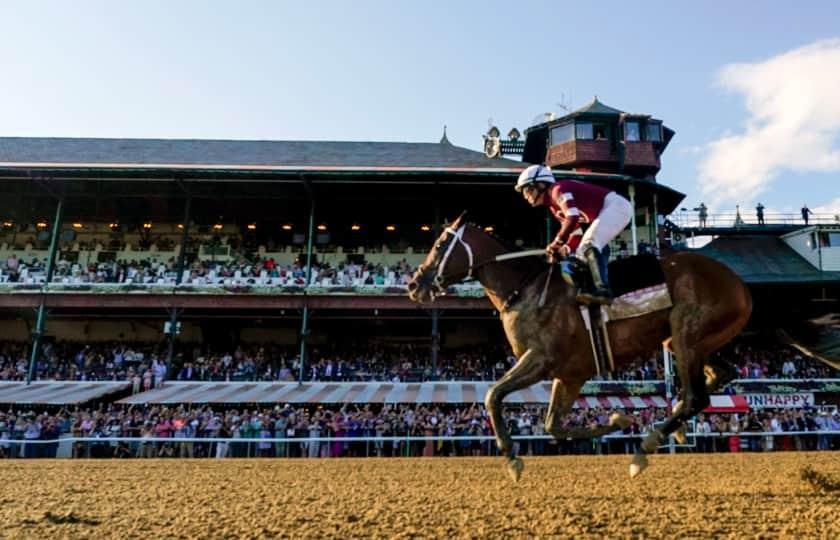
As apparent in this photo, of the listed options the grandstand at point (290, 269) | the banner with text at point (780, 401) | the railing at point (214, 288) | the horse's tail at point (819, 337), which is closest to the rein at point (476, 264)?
the horse's tail at point (819, 337)

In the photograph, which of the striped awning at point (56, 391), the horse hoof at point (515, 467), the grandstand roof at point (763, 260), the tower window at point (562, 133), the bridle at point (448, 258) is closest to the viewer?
the horse hoof at point (515, 467)

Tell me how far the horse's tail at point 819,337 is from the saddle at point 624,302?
5.42ft

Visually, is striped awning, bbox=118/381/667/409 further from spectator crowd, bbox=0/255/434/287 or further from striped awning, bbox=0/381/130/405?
spectator crowd, bbox=0/255/434/287

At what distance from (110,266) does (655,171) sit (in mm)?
28697

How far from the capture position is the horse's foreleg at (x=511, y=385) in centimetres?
551

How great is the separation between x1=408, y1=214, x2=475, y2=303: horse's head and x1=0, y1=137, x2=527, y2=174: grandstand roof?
17286 mm

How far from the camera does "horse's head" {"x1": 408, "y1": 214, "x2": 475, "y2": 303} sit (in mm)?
6219

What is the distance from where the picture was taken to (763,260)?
2972 centimetres

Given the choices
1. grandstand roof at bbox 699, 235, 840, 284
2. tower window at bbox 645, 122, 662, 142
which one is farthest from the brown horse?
tower window at bbox 645, 122, 662, 142

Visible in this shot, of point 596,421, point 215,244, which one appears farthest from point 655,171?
point 215,244

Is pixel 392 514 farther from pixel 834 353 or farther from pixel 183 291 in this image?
pixel 183 291

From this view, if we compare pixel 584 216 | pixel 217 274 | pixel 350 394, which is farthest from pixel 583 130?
pixel 584 216

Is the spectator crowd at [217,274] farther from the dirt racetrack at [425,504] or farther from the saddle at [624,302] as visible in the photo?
the saddle at [624,302]

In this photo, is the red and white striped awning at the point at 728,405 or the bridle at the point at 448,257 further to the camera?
the red and white striped awning at the point at 728,405
